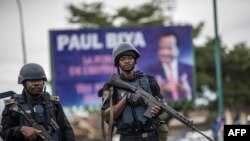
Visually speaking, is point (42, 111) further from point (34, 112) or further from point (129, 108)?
point (129, 108)

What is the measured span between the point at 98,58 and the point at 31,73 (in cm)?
1815

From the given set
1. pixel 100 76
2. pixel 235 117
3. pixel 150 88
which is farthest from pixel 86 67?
pixel 235 117

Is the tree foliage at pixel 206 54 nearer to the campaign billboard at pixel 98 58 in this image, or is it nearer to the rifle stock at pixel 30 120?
the campaign billboard at pixel 98 58

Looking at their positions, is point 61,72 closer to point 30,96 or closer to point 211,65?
point 30,96

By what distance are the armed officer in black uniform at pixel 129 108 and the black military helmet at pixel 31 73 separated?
0.65m

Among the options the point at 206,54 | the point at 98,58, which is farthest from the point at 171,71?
the point at 206,54

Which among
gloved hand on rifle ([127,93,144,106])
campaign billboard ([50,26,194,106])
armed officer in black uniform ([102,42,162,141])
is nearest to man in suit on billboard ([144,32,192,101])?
campaign billboard ([50,26,194,106])

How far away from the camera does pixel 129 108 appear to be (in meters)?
6.28

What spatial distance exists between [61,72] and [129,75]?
671 inches

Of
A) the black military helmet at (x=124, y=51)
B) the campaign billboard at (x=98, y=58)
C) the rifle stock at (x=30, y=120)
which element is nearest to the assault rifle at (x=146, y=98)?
the black military helmet at (x=124, y=51)

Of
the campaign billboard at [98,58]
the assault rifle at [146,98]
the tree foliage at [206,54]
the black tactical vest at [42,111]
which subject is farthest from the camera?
the tree foliage at [206,54]

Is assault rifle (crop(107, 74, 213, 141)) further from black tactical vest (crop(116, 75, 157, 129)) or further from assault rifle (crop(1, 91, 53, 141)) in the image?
assault rifle (crop(1, 91, 53, 141))

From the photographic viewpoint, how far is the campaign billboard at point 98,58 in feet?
77.2

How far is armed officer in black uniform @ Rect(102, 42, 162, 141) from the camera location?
622 centimetres
